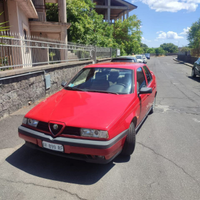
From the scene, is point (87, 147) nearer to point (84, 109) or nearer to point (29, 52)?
point (84, 109)

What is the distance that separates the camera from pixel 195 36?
37.4 metres

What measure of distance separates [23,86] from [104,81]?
119 inches

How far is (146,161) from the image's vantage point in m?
3.46

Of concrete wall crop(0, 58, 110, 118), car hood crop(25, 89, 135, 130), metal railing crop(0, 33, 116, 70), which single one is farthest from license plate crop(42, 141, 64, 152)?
metal railing crop(0, 33, 116, 70)

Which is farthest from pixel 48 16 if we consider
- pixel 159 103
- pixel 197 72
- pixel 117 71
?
pixel 117 71

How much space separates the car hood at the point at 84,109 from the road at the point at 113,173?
0.81 m

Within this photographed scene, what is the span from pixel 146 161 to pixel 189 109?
3899mm

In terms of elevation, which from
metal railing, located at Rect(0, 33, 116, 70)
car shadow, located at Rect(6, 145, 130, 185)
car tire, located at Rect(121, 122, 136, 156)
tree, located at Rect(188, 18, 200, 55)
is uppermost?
tree, located at Rect(188, 18, 200, 55)

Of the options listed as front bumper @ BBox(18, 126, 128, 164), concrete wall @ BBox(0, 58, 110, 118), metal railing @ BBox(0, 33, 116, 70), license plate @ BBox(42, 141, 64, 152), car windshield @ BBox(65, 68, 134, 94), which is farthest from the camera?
metal railing @ BBox(0, 33, 116, 70)

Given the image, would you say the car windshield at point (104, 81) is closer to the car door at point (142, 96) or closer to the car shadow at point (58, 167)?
the car door at point (142, 96)

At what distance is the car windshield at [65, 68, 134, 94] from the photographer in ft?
13.5

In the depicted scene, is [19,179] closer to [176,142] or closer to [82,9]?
[176,142]

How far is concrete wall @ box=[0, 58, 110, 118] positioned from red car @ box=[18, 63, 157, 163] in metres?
2.02

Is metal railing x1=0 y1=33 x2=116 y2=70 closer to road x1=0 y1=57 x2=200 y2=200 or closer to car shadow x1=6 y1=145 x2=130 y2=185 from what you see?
road x1=0 y1=57 x2=200 y2=200
